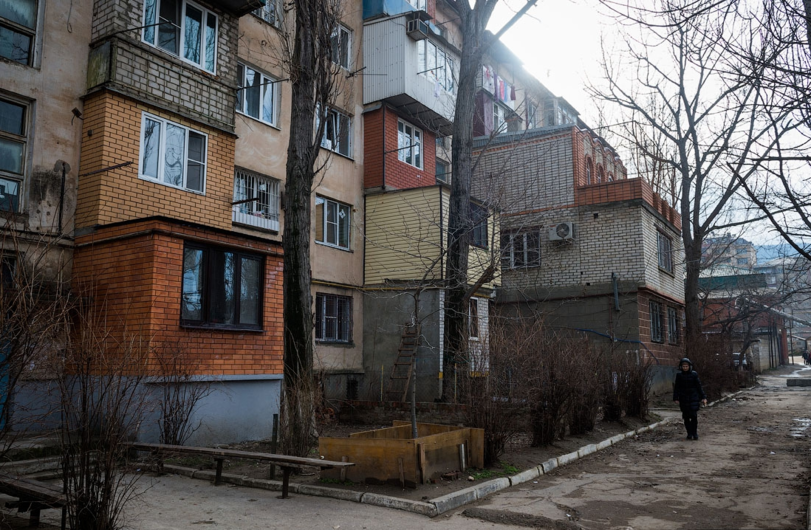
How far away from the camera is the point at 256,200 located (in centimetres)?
1481

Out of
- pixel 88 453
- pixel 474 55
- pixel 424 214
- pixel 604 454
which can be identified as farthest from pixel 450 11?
pixel 88 453

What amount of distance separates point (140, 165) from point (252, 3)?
4779 mm

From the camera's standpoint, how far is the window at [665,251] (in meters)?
24.6

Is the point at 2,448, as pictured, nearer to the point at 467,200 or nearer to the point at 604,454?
the point at 604,454

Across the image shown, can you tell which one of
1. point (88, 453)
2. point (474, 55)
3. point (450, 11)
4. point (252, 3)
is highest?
point (450, 11)

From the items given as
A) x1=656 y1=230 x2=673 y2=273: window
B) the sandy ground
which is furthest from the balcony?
the sandy ground

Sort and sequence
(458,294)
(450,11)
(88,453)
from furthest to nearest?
(450,11), (458,294), (88,453)

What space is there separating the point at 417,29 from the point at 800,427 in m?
15.1

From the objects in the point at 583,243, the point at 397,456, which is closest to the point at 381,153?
the point at 583,243

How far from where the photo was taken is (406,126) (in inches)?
818

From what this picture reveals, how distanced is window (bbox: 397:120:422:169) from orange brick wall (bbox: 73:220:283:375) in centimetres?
963

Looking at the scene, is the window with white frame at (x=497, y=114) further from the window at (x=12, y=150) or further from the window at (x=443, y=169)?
the window at (x=12, y=150)

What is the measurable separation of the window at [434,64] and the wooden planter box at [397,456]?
14.2 meters

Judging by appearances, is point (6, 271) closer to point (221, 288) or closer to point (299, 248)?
point (221, 288)
